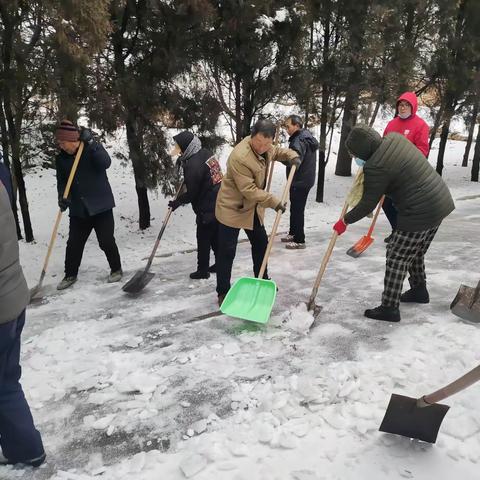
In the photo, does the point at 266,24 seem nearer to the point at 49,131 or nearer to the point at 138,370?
the point at 49,131

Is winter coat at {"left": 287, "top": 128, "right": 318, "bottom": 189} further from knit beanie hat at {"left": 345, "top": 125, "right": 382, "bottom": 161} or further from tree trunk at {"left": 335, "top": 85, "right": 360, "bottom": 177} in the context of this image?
tree trunk at {"left": 335, "top": 85, "right": 360, "bottom": 177}

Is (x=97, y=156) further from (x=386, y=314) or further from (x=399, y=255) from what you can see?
(x=386, y=314)

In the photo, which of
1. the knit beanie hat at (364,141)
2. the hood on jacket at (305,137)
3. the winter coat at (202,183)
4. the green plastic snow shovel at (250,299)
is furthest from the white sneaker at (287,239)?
the knit beanie hat at (364,141)

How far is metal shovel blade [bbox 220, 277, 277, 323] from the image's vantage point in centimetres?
359

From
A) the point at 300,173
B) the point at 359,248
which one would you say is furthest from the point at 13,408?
the point at 300,173

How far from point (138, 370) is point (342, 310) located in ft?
6.30

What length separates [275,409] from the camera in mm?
2607

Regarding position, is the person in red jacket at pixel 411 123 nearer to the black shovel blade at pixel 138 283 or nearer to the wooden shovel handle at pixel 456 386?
the black shovel blade at pixel 138 283

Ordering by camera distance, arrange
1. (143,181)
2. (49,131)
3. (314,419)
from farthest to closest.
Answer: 1. (143,181)
2. (49,131)
3. (314,419)

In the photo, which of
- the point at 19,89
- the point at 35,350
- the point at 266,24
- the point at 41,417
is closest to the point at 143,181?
the point at 19,89

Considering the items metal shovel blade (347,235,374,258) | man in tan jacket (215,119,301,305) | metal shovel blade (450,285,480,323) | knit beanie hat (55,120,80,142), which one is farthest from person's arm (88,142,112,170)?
metal shovel blade (450,285,480,323)

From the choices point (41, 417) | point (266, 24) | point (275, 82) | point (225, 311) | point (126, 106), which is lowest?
point (41, 417)

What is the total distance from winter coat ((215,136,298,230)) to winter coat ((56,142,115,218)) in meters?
1.59

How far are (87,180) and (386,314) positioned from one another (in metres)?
3.39
